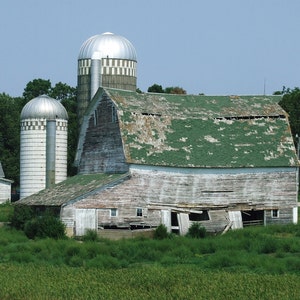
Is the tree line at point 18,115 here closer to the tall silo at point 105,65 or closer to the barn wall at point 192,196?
the tall silo at point 105,65

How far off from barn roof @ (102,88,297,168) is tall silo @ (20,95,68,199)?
11610 mm

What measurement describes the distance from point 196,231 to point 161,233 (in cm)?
192

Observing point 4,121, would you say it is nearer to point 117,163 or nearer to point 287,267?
point 117,163

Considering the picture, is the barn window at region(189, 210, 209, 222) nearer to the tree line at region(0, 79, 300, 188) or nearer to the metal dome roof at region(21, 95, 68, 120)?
the metal dome roof at region(21, 95, 68, 120)

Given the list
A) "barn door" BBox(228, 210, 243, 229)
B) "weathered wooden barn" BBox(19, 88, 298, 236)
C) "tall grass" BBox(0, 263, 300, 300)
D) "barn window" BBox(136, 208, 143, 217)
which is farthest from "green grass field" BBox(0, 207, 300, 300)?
"barn window" BBox(136, 208, 143, 217)

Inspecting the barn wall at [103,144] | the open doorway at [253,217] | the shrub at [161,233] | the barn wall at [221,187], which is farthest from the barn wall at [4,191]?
the shrub at [161,233]

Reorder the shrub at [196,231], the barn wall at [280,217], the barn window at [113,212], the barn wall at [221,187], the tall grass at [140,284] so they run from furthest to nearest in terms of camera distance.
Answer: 1. the barn wall at [280,217]
2. the barn wall at [221,187]
3. the barn window at [113,212]
4. the shrub at [196,231]
5. the tall grass at [140,284]

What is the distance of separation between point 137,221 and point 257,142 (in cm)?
831

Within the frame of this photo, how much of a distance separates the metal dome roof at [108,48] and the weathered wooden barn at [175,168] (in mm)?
14408

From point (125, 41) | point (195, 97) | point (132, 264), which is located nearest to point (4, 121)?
point (125, 41)

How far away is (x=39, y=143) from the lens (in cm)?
6844

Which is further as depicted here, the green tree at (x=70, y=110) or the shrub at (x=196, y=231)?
the green tree at (x=70, y=110)

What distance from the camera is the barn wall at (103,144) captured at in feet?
178

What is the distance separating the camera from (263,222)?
183 ft
